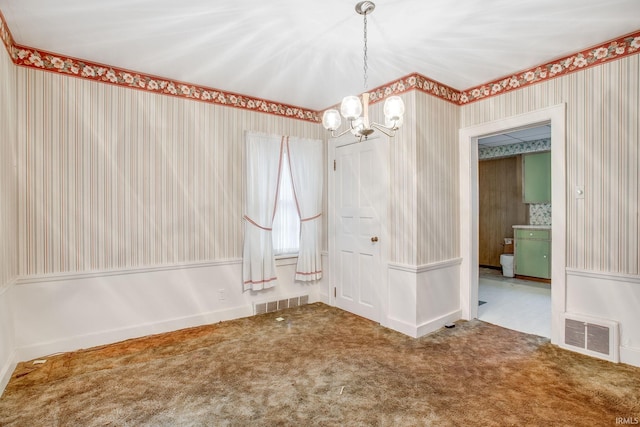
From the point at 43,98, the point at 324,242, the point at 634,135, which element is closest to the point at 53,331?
the point at 43,98

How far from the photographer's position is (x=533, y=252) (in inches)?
235

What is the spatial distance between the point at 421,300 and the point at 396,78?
2422mm

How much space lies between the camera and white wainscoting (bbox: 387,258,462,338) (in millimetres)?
3393

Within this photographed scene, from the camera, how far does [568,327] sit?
3023 mm

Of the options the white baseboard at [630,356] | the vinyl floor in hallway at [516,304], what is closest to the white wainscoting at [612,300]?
the white baseboard at [630,356]

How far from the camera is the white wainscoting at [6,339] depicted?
94.5 inches

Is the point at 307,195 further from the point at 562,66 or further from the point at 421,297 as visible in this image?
the point at 562,66

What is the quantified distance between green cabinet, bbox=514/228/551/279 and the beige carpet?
10.3 ft

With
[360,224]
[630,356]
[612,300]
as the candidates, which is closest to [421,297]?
[360,224]

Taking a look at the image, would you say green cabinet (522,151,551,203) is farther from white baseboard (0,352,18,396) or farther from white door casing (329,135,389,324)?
white baseboard (0,352,18,396)

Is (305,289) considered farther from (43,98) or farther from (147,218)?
(43,98)

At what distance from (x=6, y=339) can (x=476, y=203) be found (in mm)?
4722

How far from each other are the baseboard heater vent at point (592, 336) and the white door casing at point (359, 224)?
5.73 ft

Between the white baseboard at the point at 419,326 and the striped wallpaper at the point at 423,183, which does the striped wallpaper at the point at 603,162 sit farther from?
the white baseboard at the point at 419,326
